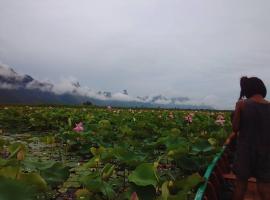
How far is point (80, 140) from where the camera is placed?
21.8 ft

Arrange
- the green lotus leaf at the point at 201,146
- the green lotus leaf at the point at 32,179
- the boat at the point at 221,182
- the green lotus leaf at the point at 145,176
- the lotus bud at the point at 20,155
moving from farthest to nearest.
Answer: the green lotus leaf at the point at 201,146 → the boat at the point at 221,182 → the lotus bud at the point at 20,155 → the green lotus leaf at the point at 145,176 → the green lotus leaf at the point at 32,179

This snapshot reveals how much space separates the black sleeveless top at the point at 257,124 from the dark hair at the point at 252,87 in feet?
0.27

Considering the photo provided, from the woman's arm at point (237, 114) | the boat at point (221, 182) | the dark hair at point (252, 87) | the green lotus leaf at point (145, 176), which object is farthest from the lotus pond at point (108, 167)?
the dark hair at point (252, 87)

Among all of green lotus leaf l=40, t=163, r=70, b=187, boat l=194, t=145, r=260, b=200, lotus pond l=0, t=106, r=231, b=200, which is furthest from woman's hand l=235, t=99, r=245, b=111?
green lotus leaf l=40, t=163, r=70, b=187

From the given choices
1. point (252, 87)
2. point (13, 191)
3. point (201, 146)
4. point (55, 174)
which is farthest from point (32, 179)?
point (201, 146)

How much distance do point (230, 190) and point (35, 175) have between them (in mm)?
2952

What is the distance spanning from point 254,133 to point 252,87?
39 centimetres

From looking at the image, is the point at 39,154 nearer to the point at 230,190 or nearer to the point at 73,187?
the point at 73,187

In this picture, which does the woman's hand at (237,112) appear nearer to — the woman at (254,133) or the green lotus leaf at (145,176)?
the woman at (254,133)

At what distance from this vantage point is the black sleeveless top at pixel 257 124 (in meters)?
3.48

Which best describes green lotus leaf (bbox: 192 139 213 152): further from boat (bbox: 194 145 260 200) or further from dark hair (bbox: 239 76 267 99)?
dark hair (bbox: 239 76 267 99)

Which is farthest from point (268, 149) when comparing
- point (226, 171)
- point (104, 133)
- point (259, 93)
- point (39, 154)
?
point (39, 154)

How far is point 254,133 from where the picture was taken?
11.5 ft

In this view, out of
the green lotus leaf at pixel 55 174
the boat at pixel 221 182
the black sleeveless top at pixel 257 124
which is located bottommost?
the boat at pixel 221 182
